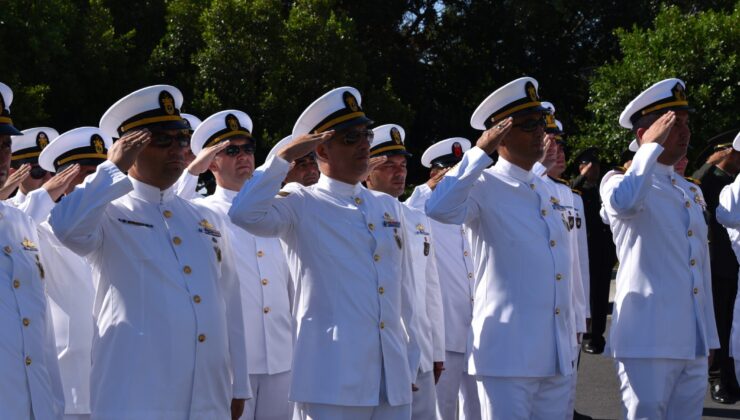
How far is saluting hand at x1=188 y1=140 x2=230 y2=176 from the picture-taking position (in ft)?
22.7

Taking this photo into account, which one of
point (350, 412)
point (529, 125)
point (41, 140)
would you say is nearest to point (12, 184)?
point (350, 412)

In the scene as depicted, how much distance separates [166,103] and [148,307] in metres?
0.95

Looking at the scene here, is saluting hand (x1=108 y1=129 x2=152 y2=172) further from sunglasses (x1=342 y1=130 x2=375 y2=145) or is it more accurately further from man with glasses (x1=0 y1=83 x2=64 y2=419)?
sunglasses (x1=342 y1=130 x2=375 y2=145)

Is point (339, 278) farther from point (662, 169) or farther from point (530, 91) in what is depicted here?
point (662, 169)

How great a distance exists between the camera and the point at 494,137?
5926 millimetres

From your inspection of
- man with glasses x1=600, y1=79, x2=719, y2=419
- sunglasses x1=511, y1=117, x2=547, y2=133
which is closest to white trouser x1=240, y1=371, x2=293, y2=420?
man with glasses x1=600, y1=79, x2=719, y2=419

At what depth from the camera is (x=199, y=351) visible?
4977 mm

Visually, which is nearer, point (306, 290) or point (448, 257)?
point (306, 290)

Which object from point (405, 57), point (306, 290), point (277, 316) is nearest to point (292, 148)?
point (306, 290)

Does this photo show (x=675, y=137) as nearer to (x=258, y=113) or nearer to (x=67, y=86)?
(x=258, y=113)

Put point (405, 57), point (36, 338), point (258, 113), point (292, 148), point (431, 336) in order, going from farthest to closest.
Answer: point (405, 57) < point (258, 113) < point (431, 336) < point (292, 148) < point (36, 338)

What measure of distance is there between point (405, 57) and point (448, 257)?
17797 mm

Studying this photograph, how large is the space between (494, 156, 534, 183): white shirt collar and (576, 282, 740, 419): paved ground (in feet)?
12.9

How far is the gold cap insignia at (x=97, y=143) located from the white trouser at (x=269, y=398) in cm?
155
